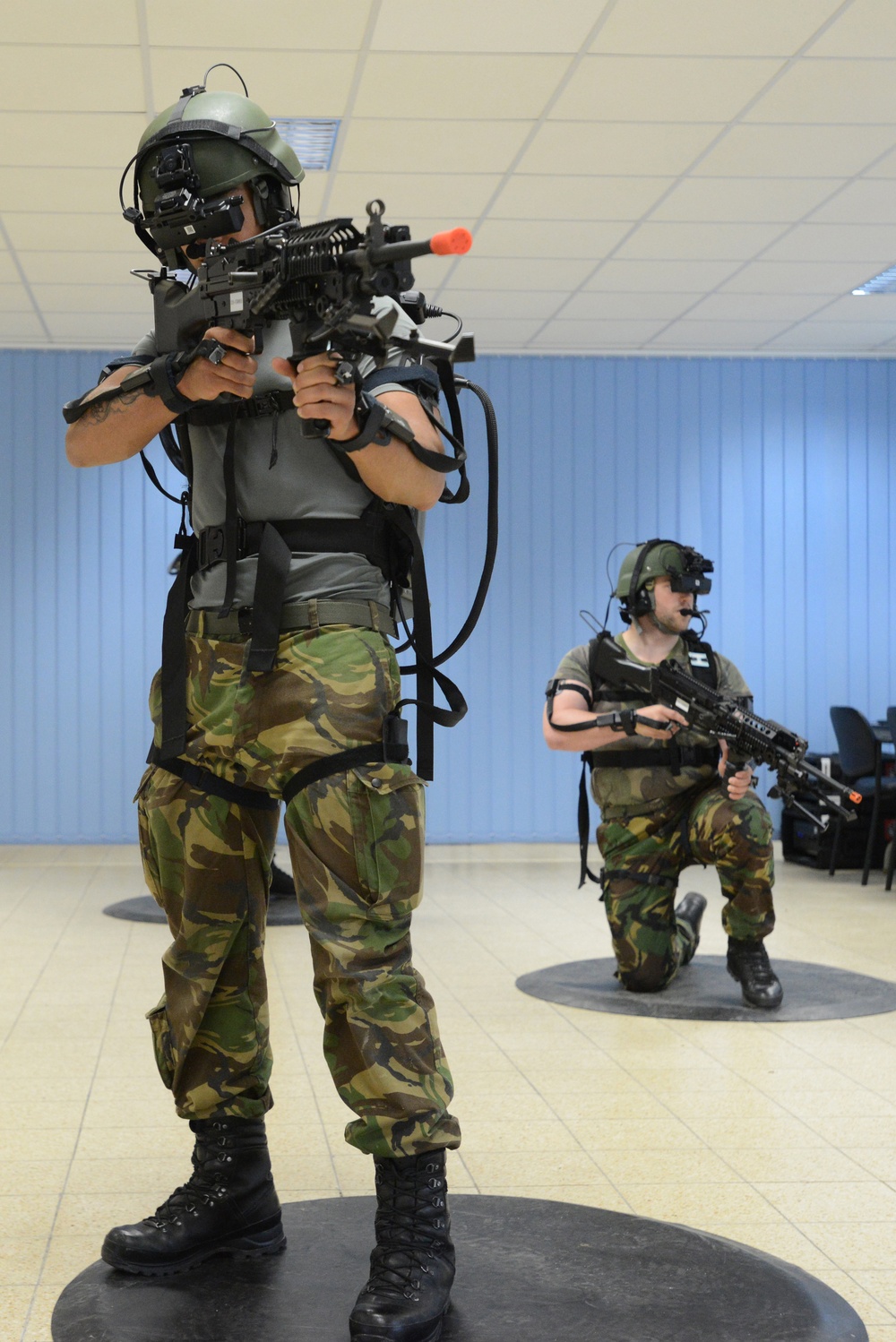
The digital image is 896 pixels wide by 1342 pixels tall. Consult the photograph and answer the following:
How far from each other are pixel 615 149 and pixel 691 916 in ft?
9.75

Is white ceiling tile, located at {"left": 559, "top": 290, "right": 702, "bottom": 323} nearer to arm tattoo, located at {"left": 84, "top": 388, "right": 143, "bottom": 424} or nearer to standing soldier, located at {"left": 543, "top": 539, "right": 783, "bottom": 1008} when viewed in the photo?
standing soldier, located at {"left": 543, "top": 539, "right": 783, "bottom": 1008}

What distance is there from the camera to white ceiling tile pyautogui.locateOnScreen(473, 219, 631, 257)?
6.38 metres

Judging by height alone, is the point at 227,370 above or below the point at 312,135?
below

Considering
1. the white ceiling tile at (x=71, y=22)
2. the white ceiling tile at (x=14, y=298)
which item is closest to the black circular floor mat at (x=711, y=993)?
the white ceiling tile at (x=71, y=22)

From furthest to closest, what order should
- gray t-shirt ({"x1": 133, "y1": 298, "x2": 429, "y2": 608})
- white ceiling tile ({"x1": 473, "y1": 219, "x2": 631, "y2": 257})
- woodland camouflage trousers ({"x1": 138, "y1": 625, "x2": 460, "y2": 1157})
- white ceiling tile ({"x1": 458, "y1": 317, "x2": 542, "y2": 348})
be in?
white ceiling tile ({"x1": 458, "y1": 317, "x2": 542, "y2": 348}) < white ceiling tile ({"x1": 473, "y1": 219, "x2": 631, "y2": 257}) < gray t-shirt ({"x1": 133, "y1": 298, "x2": 429, "y2": 608}) < woodland camouflage trousers ({"x1": 138, "y1": 625, "x2": 460, "y2": 1157})

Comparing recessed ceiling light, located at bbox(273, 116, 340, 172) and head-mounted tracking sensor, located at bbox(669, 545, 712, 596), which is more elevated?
recessed ceiling light, located at bbox(273, 116, 340, 172)

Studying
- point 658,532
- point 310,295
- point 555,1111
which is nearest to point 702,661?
point 555,1111

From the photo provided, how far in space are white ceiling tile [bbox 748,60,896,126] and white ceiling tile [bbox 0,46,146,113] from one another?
225 centimetres

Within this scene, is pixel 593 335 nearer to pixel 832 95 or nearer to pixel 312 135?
pixel 312 135

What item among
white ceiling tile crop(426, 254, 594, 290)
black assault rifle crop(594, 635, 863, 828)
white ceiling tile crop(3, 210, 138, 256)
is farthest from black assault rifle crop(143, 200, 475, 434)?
white ceiling tile crop(426, 254, 594, 290)

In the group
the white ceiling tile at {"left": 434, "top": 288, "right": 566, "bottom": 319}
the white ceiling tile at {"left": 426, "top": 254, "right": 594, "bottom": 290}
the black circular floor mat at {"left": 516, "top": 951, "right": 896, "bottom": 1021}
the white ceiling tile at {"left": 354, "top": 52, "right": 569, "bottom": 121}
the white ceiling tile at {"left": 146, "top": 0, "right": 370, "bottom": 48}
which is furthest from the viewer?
the white ceiling tile at {"left": 434, "top": 288, "right": 566, "bottom": 319}

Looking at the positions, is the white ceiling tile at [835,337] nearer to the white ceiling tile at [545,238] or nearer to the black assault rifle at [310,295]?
the white ceiling tile at [545,238]

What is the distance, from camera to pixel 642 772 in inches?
171

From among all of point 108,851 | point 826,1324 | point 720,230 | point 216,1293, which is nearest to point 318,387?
point 216,1293
